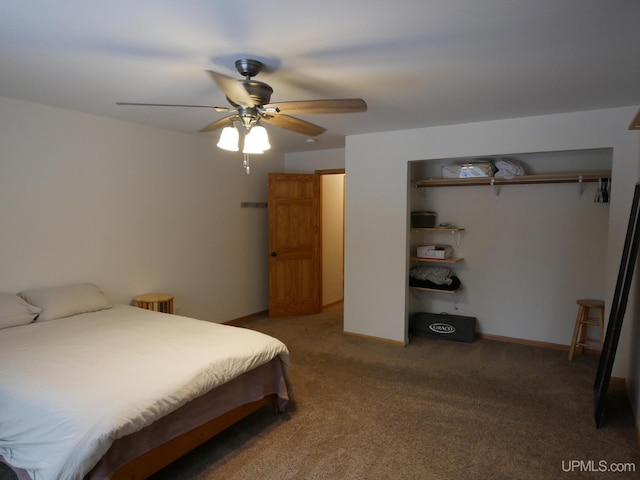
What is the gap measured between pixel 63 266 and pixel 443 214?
13.3 ft

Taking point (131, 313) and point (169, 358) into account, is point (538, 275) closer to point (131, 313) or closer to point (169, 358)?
point (169, 358)

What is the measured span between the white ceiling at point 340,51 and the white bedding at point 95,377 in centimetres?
178

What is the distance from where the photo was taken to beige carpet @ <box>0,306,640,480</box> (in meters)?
2.30

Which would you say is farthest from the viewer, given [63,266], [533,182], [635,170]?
[533,182]

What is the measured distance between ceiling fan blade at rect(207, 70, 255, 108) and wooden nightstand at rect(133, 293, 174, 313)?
2.46 m

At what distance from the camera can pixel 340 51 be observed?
7.17 feet

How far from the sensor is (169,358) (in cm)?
240

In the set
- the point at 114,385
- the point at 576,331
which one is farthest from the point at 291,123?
the point at 576,331

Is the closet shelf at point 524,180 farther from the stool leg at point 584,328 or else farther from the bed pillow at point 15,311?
the bed pillow at point 15,311

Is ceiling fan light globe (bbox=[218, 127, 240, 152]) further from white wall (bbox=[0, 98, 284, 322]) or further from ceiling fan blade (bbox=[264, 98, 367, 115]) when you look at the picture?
white wall (bbox=[0, 98, 284, 322])

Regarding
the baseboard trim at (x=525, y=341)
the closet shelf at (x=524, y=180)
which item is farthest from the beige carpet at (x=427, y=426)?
the closet shelf at (x=524, y=180)

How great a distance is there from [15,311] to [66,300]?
1.22 ft

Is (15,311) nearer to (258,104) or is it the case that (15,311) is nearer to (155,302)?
(155,302)

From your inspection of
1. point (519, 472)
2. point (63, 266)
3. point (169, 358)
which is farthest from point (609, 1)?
point (63, 266)
